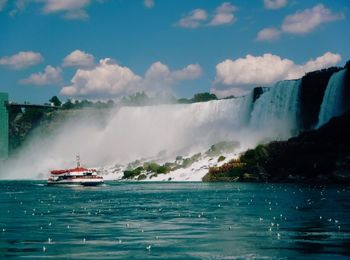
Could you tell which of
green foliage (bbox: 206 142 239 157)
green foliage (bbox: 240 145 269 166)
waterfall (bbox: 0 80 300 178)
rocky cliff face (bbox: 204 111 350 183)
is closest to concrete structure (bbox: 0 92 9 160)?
waterfall (bbox: 0 80 300 178)

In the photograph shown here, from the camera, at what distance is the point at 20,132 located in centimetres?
15600

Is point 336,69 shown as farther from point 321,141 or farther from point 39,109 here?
point 39,109

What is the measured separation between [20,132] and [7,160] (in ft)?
46.6

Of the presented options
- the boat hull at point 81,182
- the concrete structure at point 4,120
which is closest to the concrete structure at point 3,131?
the concrete structure at point 4,120

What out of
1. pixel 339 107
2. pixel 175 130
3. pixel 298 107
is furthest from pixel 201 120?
pixel 339 107

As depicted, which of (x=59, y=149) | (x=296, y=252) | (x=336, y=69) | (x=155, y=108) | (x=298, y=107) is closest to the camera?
(x=296, y=252)

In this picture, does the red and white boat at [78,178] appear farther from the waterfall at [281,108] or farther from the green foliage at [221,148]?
the waterfall at [281,108]

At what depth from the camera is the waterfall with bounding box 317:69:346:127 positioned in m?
74.9

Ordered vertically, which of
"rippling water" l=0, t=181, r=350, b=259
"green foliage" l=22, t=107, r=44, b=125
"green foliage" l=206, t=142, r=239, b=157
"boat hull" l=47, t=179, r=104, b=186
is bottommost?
"rippling water" l=0, t=181, r=350, b=259

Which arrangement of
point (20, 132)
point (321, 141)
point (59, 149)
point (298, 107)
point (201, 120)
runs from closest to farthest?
point (321, 141), point (298, 107), point (201, 120), point (59, 149), point (20, 132)

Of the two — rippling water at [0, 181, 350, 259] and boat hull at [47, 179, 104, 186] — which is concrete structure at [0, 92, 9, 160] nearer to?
boat hull at [47, 179, 104, 186]

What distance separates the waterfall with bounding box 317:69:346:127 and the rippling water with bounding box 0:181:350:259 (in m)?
30.9

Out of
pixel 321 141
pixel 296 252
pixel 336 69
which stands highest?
pixel 336 69

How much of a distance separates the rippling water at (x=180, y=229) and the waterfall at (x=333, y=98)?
30.9 metres
